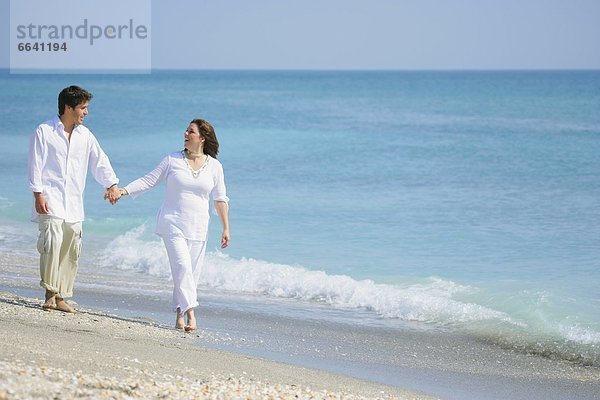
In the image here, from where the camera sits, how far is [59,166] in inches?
308

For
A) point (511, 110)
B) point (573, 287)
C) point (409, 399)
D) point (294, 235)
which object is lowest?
point (409, 399)

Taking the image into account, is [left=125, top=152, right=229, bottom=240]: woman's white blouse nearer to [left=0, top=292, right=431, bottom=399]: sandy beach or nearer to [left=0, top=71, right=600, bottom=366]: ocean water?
[left=0, top=292, right=431, bottom=399]: sandy beach

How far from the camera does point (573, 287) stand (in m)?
11.5

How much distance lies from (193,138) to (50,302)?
5.92 feet

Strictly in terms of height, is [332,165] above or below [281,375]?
above

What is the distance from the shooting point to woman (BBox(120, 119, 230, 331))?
8.01m

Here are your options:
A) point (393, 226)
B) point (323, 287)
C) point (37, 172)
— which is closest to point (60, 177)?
point (37, 172)

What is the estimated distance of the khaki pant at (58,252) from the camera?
308 inches

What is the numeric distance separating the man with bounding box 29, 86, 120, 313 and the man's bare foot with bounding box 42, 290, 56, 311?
2 cm

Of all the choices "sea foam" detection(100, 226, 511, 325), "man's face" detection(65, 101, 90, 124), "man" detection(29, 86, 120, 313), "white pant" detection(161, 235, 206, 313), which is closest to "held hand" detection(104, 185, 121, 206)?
"man" detection(29, 86, 120, 313)

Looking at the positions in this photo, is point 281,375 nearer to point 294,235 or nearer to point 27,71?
point 294,235

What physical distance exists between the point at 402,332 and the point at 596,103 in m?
46.8

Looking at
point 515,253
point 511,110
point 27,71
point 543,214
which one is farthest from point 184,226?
point 27,71

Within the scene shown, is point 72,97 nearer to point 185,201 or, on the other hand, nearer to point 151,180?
point 151,180
